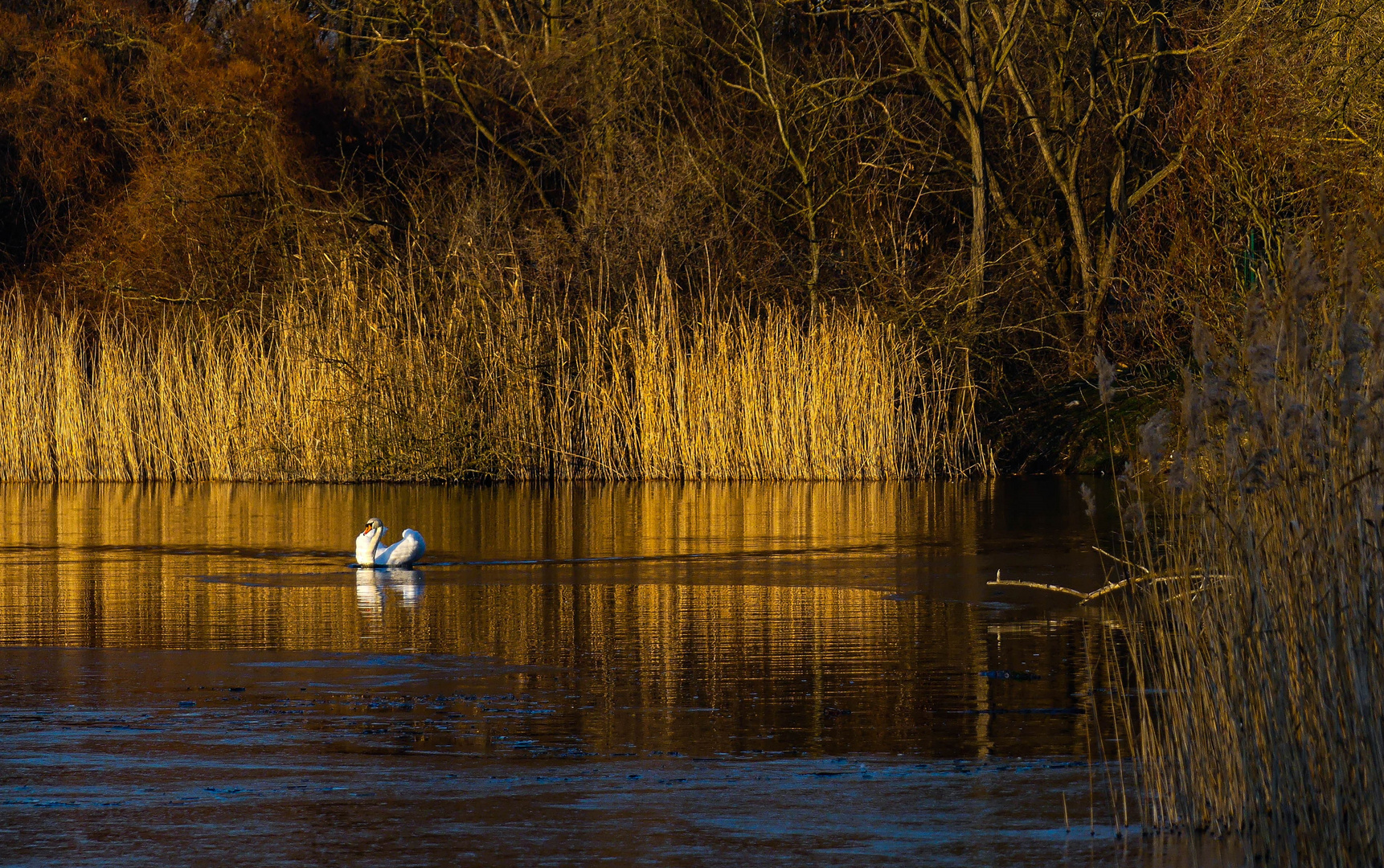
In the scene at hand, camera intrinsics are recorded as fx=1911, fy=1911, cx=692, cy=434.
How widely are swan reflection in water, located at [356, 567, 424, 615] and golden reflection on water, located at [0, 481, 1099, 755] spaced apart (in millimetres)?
34

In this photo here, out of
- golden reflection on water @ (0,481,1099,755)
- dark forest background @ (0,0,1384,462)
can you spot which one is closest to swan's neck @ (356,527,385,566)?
golden reflection on water @ (0,481,1099,755)

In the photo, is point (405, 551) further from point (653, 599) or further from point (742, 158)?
point (742, 158)

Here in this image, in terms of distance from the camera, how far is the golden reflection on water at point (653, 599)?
691 centimetres

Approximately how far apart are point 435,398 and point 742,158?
6230 mm

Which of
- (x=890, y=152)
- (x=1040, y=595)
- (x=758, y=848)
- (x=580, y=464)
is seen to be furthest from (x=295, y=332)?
(x=758, y=848)

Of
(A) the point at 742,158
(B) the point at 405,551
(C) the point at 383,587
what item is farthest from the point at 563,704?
(A) the point at 742,158

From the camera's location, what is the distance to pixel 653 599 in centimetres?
1025

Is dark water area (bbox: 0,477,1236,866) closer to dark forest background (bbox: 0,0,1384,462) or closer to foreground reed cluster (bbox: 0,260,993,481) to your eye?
foreground reed cluster (bbox: 0,260,993,481)

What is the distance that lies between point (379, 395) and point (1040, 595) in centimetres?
1204

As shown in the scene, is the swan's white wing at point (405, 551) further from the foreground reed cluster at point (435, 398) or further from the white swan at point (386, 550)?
the foreground reed cluster at point (435, 398)

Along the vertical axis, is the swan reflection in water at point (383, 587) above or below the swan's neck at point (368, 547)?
below

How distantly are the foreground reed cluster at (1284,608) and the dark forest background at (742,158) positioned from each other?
554 inches

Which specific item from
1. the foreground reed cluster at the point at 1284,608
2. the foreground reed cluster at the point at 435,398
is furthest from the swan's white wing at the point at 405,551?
the foreground reed cluster at the point at 435,398

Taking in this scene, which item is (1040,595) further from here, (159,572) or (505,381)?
(505,381)
